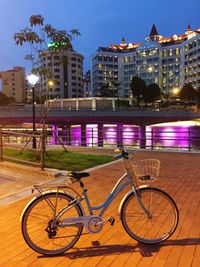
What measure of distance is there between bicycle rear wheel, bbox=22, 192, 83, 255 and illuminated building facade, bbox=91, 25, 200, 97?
125 metres

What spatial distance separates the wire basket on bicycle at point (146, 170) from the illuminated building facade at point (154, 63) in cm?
12443

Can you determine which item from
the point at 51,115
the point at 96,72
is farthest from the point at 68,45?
the point at 96,72

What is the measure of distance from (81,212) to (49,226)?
46cm

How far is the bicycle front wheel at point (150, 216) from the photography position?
4.63 m

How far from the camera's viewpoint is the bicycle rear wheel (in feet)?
14.4

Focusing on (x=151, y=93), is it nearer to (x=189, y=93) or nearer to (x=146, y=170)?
(x=189, y=93)

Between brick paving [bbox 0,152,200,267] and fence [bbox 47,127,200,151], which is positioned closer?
brick paving [bbox 0,152,200,267]

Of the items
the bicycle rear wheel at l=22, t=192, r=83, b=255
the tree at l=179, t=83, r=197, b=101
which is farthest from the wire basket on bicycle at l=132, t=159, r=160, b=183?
the tree at l=179, t=83, r=197, b=101

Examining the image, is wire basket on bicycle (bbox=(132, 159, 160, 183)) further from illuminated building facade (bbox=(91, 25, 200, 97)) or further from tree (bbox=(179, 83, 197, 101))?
illuminated building facade (bbox=(91, 25, 200, 97))

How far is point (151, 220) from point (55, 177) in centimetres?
518

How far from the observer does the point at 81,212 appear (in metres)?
4.47

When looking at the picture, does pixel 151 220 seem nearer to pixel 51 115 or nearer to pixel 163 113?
pixel 51 115

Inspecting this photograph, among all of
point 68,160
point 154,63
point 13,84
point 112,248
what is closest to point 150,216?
point 112,248

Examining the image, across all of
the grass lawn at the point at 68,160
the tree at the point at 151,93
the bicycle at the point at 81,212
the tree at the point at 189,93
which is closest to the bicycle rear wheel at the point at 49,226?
the bicycle at the point at 81,212
